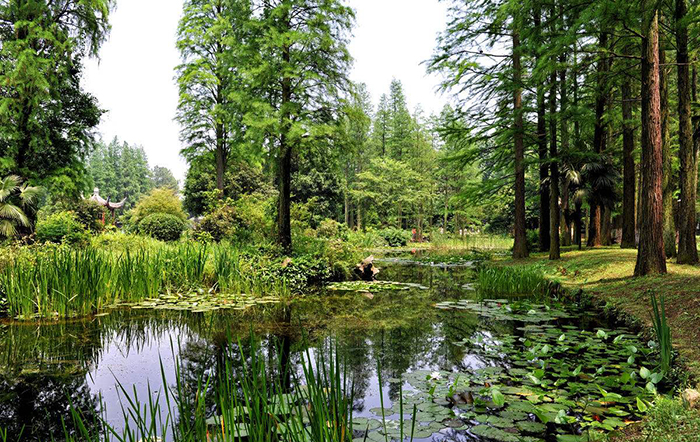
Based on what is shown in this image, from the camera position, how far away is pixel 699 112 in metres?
14.7

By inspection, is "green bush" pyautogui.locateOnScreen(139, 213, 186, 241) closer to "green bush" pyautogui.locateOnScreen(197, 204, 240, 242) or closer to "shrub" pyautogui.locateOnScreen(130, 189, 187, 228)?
"shrub" pyautogui.locateOnScreen(130, 189, 187, 228)

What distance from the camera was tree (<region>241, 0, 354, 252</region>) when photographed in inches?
398

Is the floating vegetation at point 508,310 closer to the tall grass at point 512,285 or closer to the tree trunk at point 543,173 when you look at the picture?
the tall grass at point 512,285

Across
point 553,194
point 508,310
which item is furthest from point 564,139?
point 508,310

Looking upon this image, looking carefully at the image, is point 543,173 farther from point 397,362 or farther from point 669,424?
point 669,424

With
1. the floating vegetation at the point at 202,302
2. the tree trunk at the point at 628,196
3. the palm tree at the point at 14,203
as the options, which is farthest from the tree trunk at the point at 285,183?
the tree trunk at the point at 628,196

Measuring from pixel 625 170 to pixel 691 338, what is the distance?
32.3 feet

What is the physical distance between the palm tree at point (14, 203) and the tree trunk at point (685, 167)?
1578 centimetres

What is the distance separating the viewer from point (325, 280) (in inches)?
415

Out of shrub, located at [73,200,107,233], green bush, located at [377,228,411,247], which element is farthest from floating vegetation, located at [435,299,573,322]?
green bush, located at [377,228,411,247]

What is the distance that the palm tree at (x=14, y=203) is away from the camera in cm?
1086

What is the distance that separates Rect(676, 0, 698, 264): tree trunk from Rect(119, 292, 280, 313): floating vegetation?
8099 millimetres

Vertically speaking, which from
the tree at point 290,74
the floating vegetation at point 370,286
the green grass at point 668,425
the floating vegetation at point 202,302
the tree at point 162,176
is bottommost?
the floating vegetation at point 370,286

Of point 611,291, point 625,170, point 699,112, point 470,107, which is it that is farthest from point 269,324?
point 699,112
